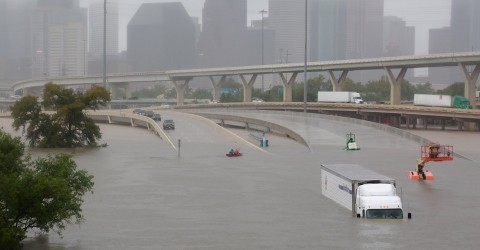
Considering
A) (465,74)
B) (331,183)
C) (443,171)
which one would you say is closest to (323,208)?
(331,183)

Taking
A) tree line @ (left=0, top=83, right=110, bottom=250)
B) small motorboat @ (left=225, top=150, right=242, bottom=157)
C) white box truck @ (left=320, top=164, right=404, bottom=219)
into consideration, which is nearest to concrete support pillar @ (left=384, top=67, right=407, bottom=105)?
small motorboat @ (left=225, top=150, right=242, bottom=157)

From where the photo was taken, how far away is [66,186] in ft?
91.1

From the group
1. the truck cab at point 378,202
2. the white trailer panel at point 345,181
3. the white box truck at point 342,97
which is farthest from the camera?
the white box truck at point 342,97

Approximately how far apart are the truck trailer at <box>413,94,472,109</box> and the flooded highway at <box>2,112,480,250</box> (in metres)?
33.1

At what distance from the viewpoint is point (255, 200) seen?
3838cm

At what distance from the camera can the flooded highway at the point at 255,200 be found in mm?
29023

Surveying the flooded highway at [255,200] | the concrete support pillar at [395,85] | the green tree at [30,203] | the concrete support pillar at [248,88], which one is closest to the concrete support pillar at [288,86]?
the concrete support pillar at [248,88]

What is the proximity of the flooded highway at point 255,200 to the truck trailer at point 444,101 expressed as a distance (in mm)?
33120

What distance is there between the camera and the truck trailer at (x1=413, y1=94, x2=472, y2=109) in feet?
327

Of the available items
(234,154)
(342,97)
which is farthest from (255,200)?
(342,97)

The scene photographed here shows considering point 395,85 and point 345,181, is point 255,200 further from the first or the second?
point 395,85

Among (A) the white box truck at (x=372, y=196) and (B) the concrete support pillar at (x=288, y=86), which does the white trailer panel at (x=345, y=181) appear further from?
(B) the concrete support pillar at (x=288, y=86)

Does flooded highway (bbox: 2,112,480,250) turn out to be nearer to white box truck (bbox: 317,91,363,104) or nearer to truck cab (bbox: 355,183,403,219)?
truck cab (bbox: 355,183,403,219)

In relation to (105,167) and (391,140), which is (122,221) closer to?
(105,167)
